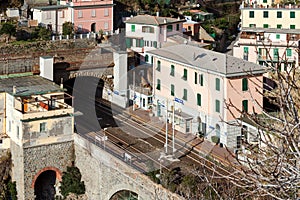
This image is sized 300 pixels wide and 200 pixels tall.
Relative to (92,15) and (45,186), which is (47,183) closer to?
(45,186)

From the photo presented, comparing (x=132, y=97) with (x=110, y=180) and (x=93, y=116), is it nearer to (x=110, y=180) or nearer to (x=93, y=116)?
(x=93, y=116)

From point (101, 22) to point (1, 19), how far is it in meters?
5.58

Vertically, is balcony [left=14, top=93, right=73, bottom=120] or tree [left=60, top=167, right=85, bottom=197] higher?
balcony [left=14, top=93, right=73, bottom=120]

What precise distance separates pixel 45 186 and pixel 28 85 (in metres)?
4.29


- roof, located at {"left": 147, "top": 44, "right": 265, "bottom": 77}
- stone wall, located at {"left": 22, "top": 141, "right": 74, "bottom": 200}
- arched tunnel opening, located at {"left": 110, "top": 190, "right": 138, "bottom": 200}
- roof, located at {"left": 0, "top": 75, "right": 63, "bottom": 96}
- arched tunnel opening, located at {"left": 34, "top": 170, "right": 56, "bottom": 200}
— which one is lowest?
arched tunnel opening, located at {"left": 34, "top": 170, "right": 56, "bottom": 200}

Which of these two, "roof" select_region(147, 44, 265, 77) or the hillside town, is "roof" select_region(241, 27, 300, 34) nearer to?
the hillside town

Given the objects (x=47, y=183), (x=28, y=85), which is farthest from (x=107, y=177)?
(x=28, y=85)

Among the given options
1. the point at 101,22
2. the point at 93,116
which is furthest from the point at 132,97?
the point at 101,22

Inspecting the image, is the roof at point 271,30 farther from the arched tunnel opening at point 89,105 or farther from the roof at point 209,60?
the arched tunnel opening at point 89,105

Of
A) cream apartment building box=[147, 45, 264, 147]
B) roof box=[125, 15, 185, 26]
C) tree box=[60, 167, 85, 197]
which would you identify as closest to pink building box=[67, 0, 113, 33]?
roof box=[125, 15, 185, 26]

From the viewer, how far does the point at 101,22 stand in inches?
1526

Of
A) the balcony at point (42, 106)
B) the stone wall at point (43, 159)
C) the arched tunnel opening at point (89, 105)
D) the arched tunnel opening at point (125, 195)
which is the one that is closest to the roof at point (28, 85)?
the balcony at point (42, 106)

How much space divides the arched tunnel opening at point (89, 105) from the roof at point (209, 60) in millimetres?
3433

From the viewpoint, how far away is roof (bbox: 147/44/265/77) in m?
24.3
